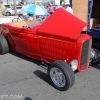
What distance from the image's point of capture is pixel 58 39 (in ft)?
12.2

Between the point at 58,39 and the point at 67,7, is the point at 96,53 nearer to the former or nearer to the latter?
the point at 58,39

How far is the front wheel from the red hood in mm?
628

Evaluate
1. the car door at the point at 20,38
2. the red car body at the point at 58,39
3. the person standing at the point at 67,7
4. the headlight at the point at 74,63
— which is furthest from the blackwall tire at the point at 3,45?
the headlight at the point at 74,63

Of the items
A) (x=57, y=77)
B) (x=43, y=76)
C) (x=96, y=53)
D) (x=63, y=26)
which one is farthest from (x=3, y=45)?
(x=96, y=53)

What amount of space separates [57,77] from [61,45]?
71 cm

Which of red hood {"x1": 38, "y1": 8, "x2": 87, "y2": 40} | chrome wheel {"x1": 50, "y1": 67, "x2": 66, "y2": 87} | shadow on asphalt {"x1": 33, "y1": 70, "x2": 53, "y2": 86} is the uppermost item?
red hood {"x1": 38, "y1": 8, "x2": 87, "y2": 40}

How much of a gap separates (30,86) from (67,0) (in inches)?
122

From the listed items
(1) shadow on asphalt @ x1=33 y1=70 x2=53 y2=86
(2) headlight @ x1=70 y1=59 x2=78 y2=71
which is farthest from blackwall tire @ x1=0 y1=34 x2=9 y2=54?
(2) headlight @ x1=70 y1=59 x2=78 y2=71

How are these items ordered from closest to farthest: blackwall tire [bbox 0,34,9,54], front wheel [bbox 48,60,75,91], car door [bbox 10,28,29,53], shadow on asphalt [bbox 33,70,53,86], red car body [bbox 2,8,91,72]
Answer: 1. front wheel [bbox 48,60,75,91]
2. red car body [bbox 2,8,91,72]
3. shadow on asphalt [bbox 33,70,53,86]
4. car door [bbox 10,28,29,53]
5. blackwall tire [bbox 0,34,9,54]

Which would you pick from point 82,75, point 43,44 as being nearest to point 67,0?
point 43,44

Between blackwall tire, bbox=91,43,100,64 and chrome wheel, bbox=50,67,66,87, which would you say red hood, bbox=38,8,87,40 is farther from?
blackwall tire, bbox=91,43,100,64

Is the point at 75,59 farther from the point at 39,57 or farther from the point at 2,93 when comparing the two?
the point at 2,93

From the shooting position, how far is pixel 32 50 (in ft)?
14.8

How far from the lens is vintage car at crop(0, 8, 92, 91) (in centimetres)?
342
